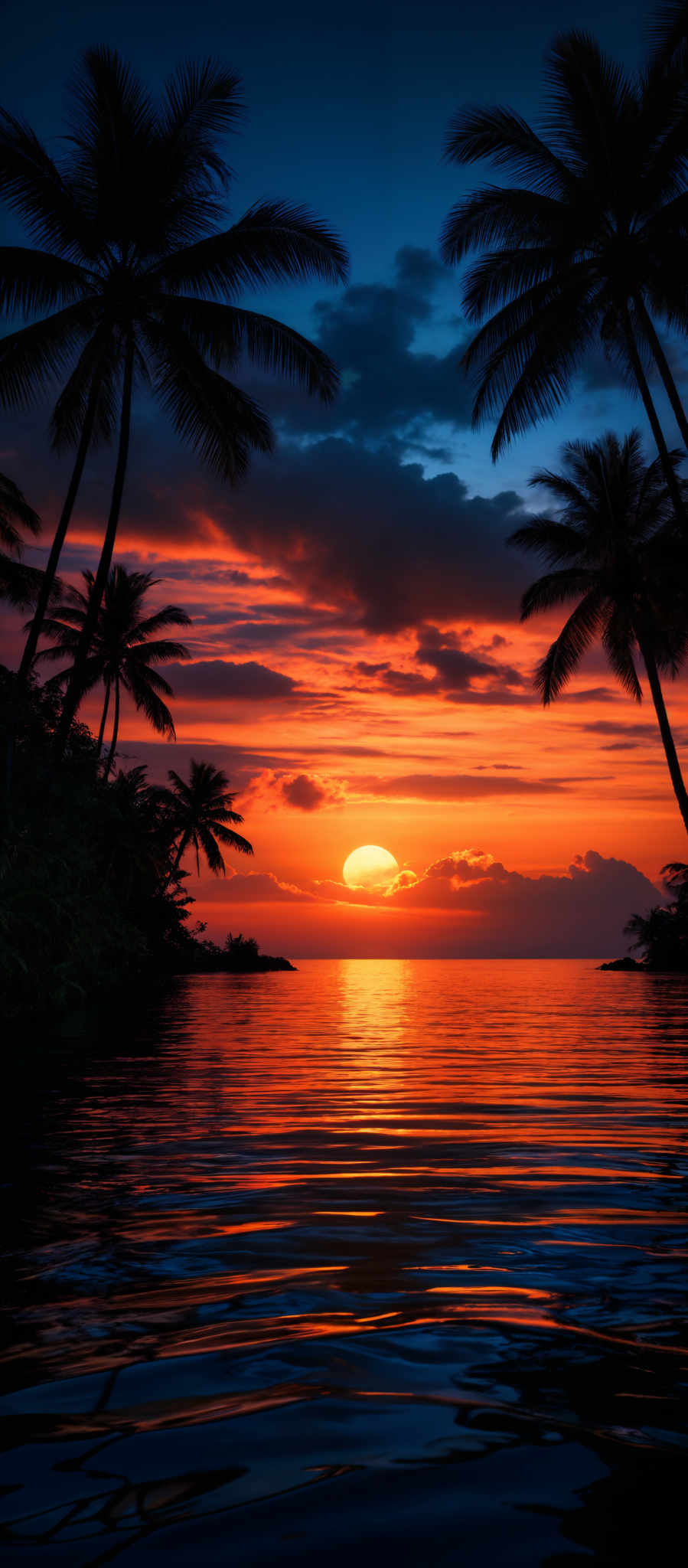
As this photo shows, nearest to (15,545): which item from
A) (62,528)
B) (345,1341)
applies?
(62,528)

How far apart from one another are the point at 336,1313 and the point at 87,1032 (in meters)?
14.2

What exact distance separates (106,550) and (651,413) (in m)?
10.0

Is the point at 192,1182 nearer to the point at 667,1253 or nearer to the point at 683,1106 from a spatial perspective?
the point at 667,1253

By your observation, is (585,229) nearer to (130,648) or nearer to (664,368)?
(664,368)

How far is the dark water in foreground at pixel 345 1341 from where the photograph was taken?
198cm

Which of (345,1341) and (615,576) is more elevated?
(615,576)

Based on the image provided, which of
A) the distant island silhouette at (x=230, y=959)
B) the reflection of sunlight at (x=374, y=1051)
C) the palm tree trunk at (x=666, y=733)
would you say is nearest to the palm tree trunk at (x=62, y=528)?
the reflection of sunlight at (x=374, y=1051)

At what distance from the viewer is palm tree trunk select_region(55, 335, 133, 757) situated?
19406 mm

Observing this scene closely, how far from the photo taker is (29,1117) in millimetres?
7586

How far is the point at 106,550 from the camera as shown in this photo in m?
19.9

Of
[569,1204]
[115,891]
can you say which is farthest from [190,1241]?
[115,891]

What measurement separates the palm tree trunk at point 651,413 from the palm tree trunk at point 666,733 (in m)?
5.38

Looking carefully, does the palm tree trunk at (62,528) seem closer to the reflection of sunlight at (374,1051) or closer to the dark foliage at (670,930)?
the reflection of sunlight at (374,1051)

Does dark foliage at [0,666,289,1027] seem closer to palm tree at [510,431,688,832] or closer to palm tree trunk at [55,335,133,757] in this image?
palm tree trunk at [55,335,133,757]
